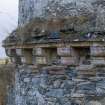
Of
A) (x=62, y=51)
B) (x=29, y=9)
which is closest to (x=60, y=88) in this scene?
(x=62, y=51)

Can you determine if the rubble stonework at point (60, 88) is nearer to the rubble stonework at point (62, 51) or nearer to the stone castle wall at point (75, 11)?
the rubble stonework at point (62, 51)

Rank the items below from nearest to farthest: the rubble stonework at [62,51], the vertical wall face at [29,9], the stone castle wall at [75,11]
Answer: the rubble stonework at [62,51] → the stone castle wall at [75,11] → the vertical wall face at [29,9]

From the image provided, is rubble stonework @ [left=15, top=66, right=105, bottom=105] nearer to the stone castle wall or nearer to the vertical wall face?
the stone castle wall

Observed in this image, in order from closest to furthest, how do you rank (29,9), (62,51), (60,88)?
(62,51), (60,88), (29,9)

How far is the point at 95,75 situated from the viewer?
6227mm

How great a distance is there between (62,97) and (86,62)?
25.9 inches

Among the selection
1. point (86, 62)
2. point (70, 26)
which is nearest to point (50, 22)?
point (70, 26)

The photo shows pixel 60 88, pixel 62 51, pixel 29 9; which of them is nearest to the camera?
pixel 62 51

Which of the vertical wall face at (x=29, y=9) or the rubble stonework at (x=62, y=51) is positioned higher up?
the vertical wall face at (x=29, y=9)

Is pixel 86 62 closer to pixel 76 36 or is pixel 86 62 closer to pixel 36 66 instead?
pixel 76 36

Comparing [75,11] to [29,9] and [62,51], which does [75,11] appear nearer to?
[62,51]

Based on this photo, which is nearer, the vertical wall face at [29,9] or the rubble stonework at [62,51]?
the rubble stonework at [62,51]

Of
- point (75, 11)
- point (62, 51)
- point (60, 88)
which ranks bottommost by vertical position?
point (60, 88)

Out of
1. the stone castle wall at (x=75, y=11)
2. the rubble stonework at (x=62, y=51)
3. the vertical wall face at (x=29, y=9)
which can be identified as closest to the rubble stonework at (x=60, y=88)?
the rubble stonework at (x=62, y=51)
